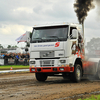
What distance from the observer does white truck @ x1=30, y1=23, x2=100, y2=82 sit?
11297 mm

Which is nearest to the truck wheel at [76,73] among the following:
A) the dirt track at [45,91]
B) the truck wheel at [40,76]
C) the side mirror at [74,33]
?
the dirt track at [45,91]

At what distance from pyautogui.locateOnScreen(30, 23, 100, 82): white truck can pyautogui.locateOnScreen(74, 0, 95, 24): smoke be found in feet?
27.6

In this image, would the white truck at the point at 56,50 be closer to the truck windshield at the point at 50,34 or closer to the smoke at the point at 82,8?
the truck windshield at the point at 50,34

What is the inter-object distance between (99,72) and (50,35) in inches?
154

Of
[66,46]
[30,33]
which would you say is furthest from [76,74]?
[30,33]

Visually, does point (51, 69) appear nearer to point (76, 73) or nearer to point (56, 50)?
point (56, 50)

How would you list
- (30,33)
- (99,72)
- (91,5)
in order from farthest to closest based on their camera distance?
(91,5), (99,72), (30,33)

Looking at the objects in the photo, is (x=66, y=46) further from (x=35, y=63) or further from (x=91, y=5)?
(x=91, y=5)

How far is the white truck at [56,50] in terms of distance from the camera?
1130 cm

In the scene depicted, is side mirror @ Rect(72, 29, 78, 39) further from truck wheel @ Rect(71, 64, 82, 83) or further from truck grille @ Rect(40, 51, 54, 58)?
truck wheel @ Rect(71, 64, 82, 83)

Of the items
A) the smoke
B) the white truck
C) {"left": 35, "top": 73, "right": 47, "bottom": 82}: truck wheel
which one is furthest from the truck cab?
the smoke

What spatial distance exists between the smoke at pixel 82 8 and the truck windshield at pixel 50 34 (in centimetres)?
847

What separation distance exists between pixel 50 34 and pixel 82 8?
1059 cm

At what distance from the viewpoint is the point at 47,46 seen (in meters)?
11.4
